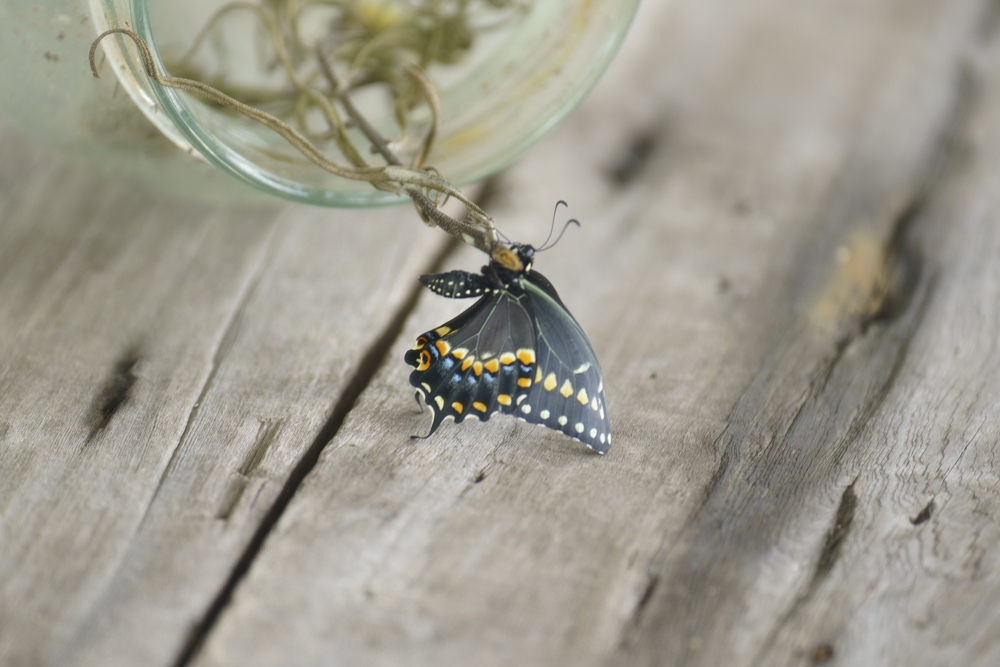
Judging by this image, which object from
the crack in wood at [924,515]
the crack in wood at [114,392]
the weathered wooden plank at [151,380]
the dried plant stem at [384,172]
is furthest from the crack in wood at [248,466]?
the crack in wood at [924,515]

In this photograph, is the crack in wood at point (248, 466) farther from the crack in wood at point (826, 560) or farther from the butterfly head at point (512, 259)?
the crack in wood at point (826, 560)

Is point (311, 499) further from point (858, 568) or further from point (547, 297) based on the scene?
point (858, 568)

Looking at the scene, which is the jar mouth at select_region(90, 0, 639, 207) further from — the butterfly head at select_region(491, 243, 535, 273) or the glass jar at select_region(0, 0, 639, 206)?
the butterfly head at select_region(491, 243, 535, 273)

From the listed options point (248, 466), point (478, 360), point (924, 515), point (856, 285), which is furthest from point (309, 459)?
point (856, 285)

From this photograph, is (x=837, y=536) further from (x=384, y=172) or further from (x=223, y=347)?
(x=223, y=347)

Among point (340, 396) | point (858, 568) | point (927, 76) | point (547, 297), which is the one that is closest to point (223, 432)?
point (340, 396)
